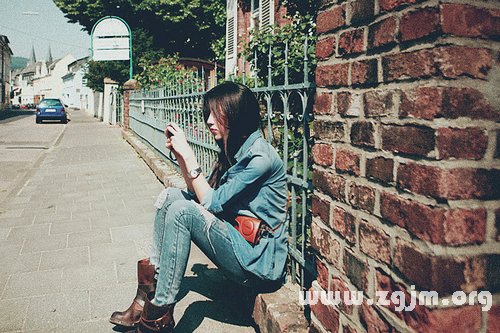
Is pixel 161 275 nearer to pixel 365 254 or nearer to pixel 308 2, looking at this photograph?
pixel 365 254

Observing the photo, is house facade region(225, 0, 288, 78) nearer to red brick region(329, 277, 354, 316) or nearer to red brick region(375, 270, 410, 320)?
red brick region(329, 277, 354, 316)

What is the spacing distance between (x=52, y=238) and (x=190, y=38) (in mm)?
22426

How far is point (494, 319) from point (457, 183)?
16.3 inches

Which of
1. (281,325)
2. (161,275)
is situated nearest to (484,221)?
(281,325)

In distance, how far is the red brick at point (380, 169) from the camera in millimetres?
1331

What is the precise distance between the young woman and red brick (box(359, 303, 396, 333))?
0.89 meters

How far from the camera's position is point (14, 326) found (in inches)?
105

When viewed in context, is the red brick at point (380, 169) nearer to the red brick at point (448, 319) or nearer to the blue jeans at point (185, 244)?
the red brick at point (448, 319)

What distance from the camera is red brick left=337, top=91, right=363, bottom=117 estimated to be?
1496 mm

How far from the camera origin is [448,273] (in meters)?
1.14

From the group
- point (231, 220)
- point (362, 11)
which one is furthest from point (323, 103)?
point (231, 220)

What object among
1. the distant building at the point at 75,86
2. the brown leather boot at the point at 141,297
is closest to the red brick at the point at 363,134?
the brown leather boot at the point at 141,297

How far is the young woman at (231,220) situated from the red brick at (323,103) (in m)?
A: 0.56

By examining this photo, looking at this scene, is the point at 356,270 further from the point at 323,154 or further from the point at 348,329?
the point at 323,154
